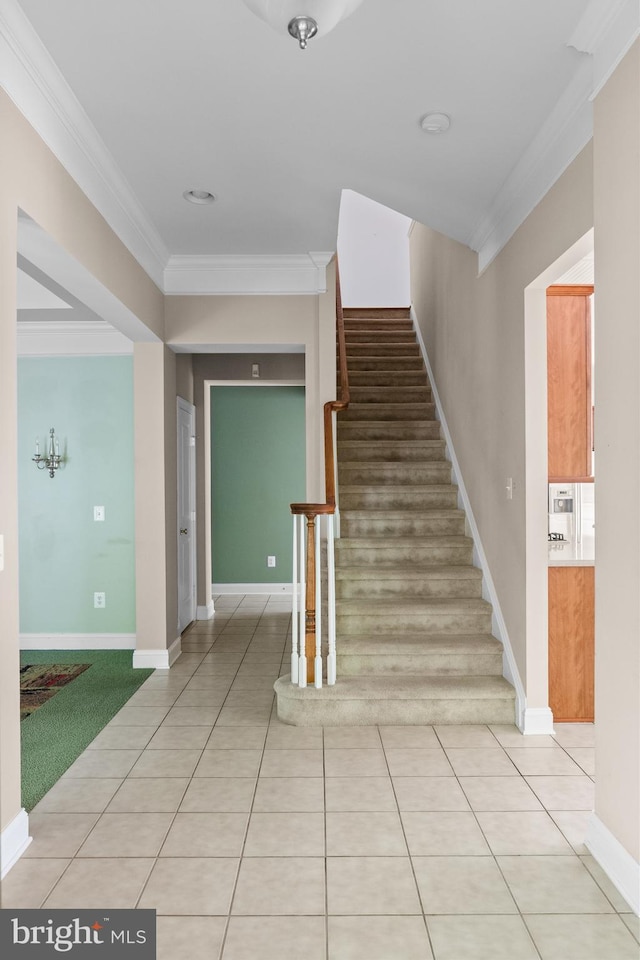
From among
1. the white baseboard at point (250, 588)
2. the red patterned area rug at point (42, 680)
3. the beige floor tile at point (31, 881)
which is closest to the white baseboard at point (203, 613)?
the white baseboard at point (250, 588)

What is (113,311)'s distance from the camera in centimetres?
391

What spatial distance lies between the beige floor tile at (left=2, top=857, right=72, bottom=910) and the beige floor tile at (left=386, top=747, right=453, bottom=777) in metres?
1.39

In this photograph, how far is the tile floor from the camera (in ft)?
6.25

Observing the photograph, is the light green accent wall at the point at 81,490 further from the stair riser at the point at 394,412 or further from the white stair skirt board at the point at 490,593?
the white stair skirt board at the point at 490,593

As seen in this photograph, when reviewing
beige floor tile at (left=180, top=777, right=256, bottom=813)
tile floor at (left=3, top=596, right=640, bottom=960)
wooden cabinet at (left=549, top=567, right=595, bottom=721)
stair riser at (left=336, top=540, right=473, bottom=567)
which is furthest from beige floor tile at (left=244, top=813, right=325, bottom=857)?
stair riser at (left=336, top=540, right=473, bottom=567)

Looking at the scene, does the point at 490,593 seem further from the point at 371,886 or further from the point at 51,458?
the point at 51,458

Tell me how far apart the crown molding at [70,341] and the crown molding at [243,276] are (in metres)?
0.73

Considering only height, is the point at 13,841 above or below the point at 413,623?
below

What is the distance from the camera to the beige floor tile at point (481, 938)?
181 centimetres

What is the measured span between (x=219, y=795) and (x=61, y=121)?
9.11 feet

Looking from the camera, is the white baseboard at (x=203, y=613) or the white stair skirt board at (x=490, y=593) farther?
the white baseboard at (x=203, y=613)

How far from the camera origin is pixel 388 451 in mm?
5586

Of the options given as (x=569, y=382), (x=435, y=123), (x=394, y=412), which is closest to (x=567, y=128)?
(x=435, y=123)

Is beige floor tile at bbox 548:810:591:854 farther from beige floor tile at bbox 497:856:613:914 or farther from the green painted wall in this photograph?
the green painted wall
